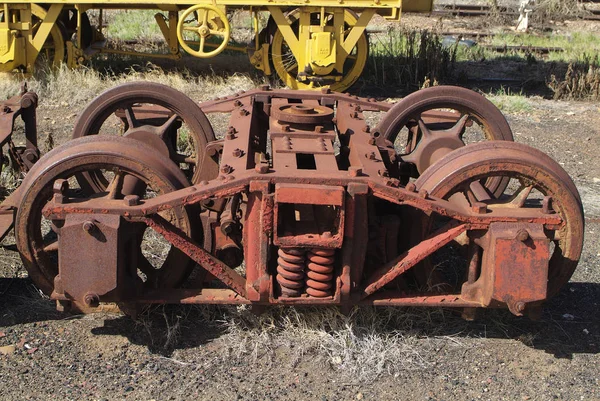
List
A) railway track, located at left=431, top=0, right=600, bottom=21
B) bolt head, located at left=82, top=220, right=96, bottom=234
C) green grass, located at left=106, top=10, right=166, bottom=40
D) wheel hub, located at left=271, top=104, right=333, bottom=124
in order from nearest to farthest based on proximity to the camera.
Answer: bolt head, located at left=82, top=220, right=96, bottom=234 < wheel hub, located at left=271, top=104, right=333, bottom=124 < green grass, located at left=106, top=10, right=166, bottom=40 < railway track, located at left=431, top=0, right=600, bottom=21

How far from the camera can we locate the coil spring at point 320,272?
3.73m

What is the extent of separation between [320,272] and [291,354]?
544 mm

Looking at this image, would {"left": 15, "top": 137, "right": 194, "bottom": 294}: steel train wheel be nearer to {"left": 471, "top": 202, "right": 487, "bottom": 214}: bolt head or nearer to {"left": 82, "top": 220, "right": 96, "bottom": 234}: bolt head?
{"left": 82, "top": 220, "right": 96, "bottom": 234}: bolt head

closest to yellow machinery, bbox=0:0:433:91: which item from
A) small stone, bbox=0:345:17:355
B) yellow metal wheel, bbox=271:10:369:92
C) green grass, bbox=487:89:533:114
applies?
yellow metal wheel, bbox=271:10:369:92

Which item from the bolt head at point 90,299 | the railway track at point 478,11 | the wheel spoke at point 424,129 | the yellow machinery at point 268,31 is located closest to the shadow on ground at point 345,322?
the bolt head at point 90,299

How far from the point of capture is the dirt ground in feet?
12.4

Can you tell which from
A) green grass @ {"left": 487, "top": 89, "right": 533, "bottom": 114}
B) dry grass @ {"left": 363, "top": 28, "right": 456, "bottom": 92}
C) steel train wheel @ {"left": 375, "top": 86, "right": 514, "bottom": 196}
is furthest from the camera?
dry grass @ {"left": 363, "top": 28, "right": 456, "bottom": 92}

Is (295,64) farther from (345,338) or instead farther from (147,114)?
(345,338)

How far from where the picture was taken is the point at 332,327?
4.18 m

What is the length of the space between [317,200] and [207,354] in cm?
107

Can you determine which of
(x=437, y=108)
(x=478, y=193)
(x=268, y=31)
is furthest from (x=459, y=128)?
(x=268, y=31)

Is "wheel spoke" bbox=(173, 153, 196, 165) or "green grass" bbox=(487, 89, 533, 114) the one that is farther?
"green grass" bbox=(487, 89, 533, 114)

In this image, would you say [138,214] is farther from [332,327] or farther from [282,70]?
[282,70]

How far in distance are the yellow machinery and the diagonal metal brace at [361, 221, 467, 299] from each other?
5.97 meters
